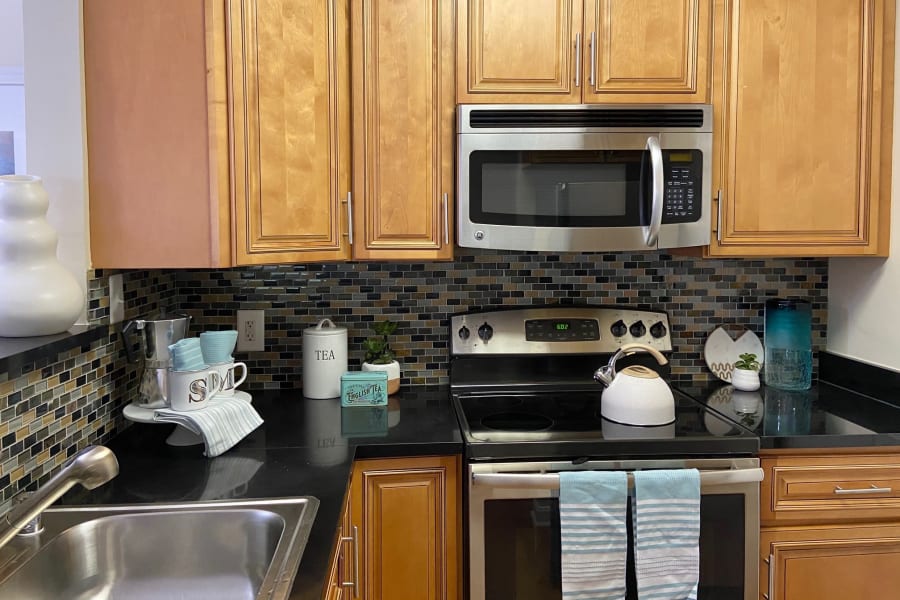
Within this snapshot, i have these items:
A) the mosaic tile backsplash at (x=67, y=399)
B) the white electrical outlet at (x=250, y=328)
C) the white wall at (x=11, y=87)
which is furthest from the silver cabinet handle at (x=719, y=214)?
the white wall at (x=11, y=87)

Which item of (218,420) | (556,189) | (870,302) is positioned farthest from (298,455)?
(870,302)

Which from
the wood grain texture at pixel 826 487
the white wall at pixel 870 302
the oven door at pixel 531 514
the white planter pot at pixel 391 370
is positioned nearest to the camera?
the oven door at pixel 531 514

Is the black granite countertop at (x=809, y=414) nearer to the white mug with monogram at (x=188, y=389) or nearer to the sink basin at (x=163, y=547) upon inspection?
the sink basin at (x=163, y=547)

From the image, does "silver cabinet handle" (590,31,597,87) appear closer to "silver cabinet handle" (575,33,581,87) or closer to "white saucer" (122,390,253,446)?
"silver cabinet handle" (575,33,581,87)

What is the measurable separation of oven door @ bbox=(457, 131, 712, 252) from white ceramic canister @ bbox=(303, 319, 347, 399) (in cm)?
50

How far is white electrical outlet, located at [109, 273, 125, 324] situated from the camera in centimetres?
177

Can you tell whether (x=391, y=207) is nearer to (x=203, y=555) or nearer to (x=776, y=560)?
(x=203, y=555)

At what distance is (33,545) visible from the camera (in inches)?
49.0

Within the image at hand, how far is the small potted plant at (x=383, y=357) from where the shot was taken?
2240mm

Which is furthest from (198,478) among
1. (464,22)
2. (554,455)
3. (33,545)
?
(464,22)

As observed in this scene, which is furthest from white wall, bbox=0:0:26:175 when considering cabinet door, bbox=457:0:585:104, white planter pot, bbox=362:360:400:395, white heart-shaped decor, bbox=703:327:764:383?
white heart-shaped decor, bbox=703:327:764:383

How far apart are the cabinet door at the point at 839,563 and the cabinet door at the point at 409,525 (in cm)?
83

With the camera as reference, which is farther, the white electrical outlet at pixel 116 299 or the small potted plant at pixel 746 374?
the small potted plant at pixel 746 374

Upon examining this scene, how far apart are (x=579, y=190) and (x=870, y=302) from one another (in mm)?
984
